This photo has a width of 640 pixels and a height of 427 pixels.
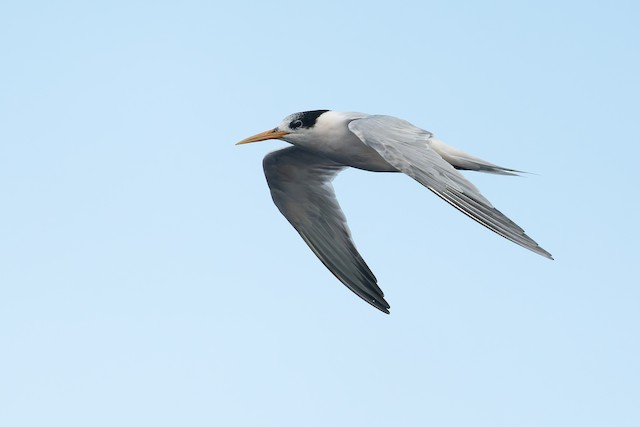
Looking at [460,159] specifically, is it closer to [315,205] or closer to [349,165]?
[349,165]

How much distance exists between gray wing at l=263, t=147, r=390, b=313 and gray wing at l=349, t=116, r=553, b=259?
2175 mm

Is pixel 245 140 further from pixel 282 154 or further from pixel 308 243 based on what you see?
pixel 308 243

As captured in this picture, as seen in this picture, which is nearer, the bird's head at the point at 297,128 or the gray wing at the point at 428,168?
the gray wing at the point at 428,168

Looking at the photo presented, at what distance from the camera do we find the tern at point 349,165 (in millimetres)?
9586

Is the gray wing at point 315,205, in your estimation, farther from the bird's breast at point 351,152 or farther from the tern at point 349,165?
the bird's breast at point 351,152

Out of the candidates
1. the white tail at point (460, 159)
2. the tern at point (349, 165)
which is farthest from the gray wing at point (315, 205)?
the white tail at point (460, 159)

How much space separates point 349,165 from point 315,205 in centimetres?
139

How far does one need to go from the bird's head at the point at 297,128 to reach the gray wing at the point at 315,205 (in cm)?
73

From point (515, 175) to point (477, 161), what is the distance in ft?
2.06

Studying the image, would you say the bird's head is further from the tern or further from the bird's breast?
the bird's breast

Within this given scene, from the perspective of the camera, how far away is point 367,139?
1086 centimetres

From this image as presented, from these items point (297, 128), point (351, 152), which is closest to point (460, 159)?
point (351, 152)

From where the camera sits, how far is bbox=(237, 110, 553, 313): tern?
9586mm

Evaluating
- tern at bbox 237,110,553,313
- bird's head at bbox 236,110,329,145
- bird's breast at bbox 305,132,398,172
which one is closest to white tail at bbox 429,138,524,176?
tern at bbox 237,110,553,313
